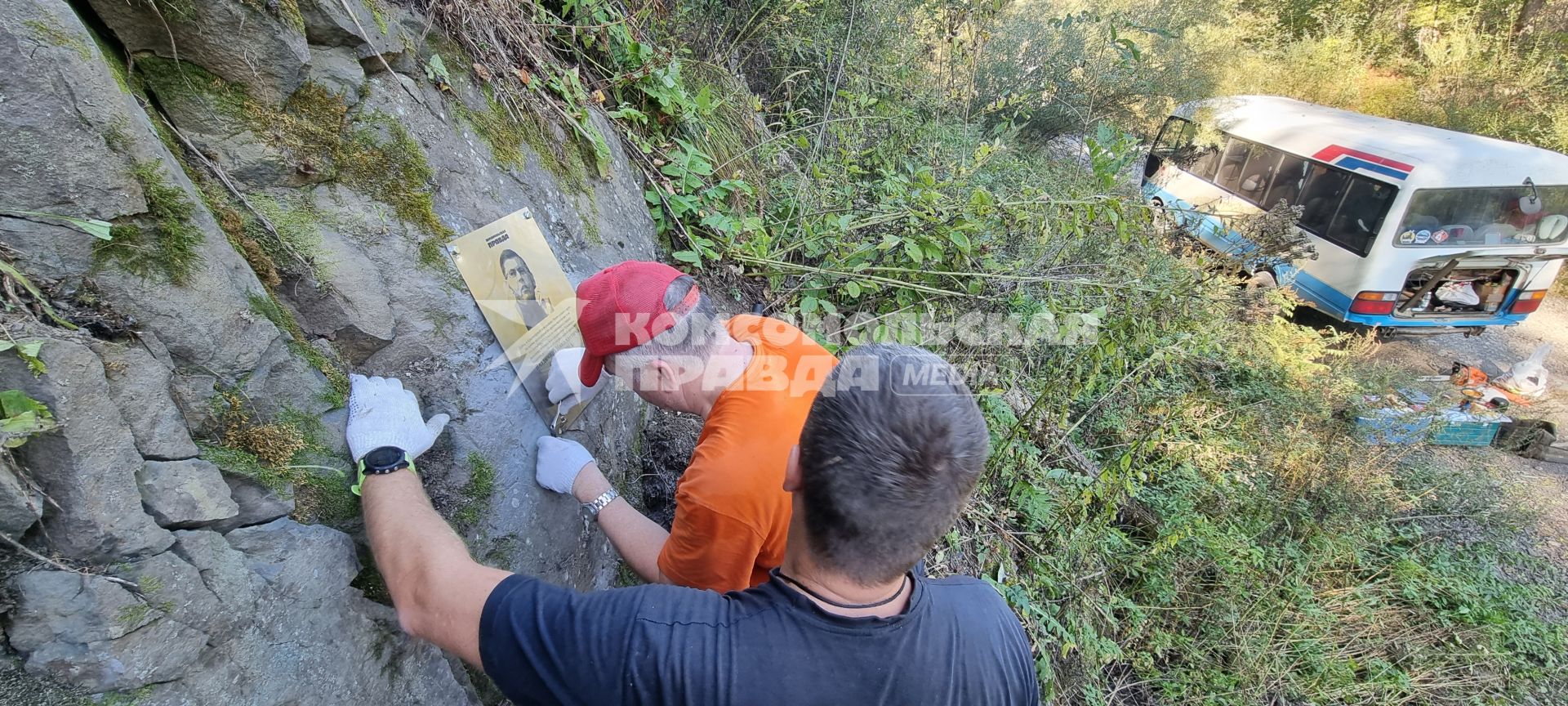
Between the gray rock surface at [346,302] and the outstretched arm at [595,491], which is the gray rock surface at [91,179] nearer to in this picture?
the gray rock surface at [346,302]

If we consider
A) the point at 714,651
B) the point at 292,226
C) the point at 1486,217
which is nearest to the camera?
the point at 714,651

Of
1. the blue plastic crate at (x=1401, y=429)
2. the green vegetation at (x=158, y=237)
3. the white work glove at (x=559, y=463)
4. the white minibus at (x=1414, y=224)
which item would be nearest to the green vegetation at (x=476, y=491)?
the white work glove at (x=559, y=463)

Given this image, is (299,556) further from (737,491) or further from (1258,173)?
(1258,173)

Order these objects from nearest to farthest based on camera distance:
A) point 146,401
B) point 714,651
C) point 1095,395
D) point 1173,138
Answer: point 714,651
point 146,401
point 1095,395
point 1173,138

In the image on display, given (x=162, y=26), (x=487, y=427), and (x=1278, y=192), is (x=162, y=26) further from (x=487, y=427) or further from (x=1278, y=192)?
(x=1278, y=192)

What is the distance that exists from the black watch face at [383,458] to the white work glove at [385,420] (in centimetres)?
2

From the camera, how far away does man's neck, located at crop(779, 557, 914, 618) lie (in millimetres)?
1176

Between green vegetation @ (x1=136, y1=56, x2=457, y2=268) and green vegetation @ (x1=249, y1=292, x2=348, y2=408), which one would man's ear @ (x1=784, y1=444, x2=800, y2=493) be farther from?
green vegetation @ (x1=136, y1=56, x2=457, y2=268)

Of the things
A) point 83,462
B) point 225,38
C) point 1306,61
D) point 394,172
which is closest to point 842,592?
point 83,462

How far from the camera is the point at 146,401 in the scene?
1.21 m

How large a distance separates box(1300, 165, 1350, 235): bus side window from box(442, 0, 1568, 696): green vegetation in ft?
7.85

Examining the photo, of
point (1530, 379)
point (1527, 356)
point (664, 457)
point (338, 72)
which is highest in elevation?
point (338, 72)

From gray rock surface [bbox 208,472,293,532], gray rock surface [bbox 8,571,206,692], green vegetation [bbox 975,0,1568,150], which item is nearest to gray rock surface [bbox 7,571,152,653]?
gray rock surface [bbox 8,571,206,692]

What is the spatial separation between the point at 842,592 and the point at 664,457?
1.68 m
